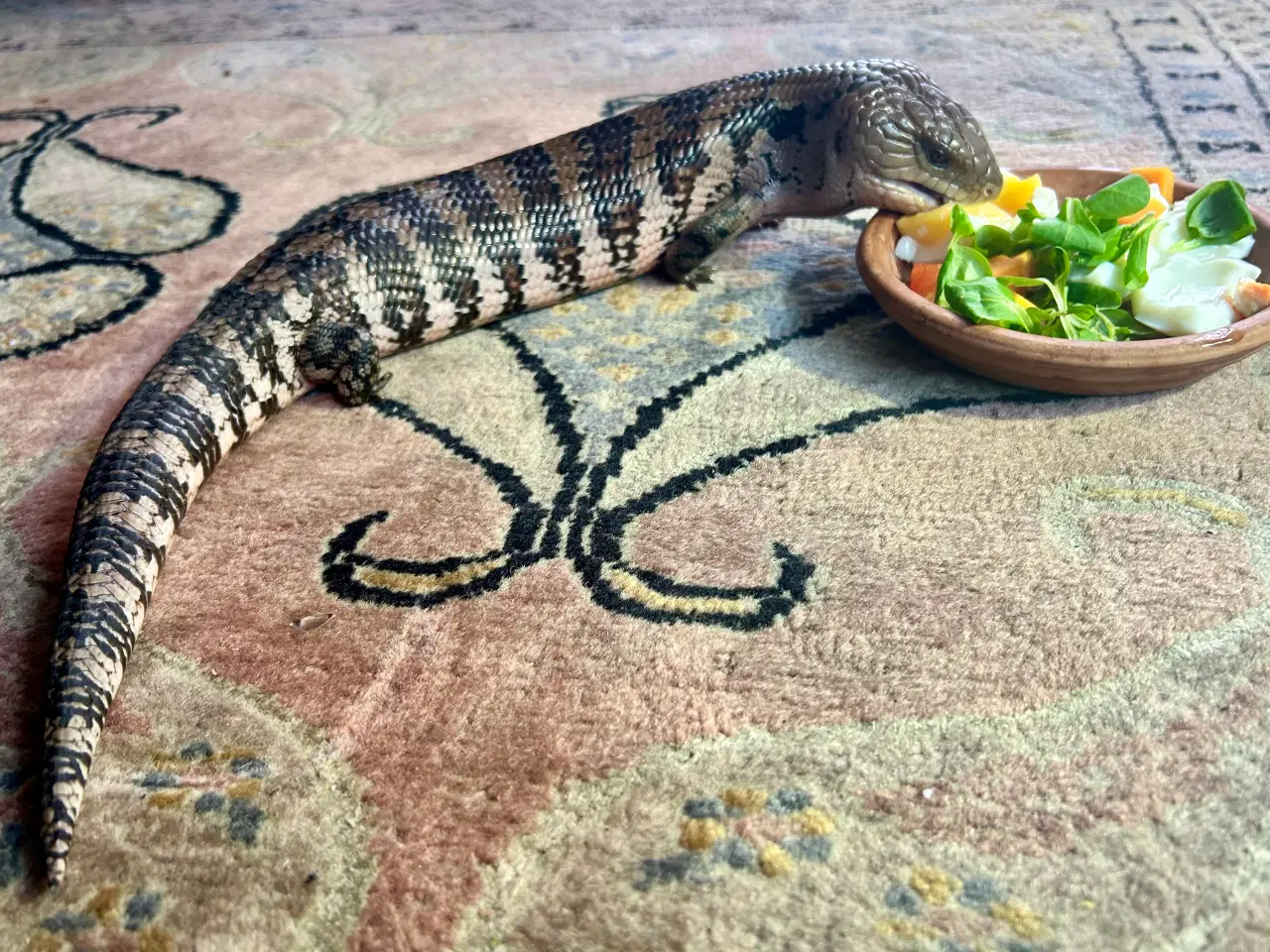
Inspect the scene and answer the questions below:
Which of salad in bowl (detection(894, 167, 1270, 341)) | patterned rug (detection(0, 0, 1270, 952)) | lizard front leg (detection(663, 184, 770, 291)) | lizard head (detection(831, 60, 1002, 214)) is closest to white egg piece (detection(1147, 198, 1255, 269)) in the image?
salad in bowl (detection(894, 167, 1270, 341))

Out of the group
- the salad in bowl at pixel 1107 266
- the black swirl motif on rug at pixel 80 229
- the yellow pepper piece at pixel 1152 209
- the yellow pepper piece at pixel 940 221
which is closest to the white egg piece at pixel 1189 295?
the salad in bowl at pixel 1107 266

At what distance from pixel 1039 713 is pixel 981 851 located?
0.69 ft

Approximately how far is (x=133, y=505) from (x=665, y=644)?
757 millimetres

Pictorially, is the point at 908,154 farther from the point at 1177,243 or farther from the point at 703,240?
the point at 1177,243

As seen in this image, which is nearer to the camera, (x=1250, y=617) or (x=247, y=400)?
(x=1250, y=617)

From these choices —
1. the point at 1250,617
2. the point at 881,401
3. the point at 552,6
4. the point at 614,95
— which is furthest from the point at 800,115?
the point at 552,6

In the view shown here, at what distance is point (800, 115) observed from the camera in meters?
2.23

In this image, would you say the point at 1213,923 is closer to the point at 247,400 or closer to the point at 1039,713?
the point at 1039,713

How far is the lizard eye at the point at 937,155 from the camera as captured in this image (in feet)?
6.93

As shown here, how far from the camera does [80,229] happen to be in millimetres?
2463

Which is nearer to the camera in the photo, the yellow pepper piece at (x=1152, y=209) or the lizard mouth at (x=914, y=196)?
the yellow pepper piece at (x=1152, y=209)

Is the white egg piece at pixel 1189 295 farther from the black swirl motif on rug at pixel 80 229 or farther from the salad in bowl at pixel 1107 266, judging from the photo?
the black swirl motif on rug at pixel 80 229

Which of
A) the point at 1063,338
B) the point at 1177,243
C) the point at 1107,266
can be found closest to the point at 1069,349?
the point at 1063,338

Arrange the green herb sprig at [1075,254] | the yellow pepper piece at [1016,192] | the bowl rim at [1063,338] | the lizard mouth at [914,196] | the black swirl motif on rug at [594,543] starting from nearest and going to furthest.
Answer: the black swirl motif on rug at [594,543], the bowl rim at [1063,338], the green herb sprig at [1075,254], the yellow pepper piece at [1016,192], the lizard mouth at [914,196]
